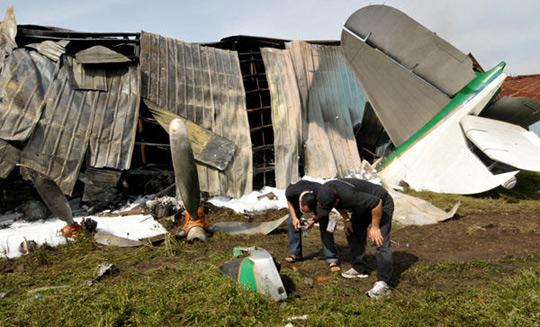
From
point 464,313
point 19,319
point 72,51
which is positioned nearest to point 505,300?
point 464,313

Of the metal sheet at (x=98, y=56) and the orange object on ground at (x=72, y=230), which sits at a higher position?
the metal sheet at (x=98, y=56)

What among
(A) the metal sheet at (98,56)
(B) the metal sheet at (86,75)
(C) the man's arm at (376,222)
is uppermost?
(A) the metal sheet at (98,56)

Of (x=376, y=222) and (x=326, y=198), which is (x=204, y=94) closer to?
(x=326, y=198)

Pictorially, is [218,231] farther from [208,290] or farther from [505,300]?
[505,300]

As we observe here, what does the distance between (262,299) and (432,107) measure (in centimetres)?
1033

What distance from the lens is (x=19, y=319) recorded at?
3.10m

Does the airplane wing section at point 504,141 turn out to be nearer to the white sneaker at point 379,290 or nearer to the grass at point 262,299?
the grass at point 262,299

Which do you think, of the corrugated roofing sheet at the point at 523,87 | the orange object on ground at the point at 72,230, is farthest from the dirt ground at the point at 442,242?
the corrugated roofing sheet at the point at 523,87

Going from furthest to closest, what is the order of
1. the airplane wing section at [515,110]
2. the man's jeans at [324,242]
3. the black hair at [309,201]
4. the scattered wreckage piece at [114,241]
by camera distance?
the airplane wing section at [515,110] < the scattered wreckage piece at [114,241] < the man's jeans at [324,242] < the black hair at [309,201]

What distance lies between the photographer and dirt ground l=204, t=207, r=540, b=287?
493 centimetres

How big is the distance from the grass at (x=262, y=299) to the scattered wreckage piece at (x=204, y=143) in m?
5.02

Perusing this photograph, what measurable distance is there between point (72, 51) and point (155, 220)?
604 centimetres

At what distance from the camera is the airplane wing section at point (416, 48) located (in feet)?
34.3

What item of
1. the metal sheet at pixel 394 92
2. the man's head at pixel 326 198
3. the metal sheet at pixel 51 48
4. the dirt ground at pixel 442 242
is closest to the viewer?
the man's head at pixel 326 198
